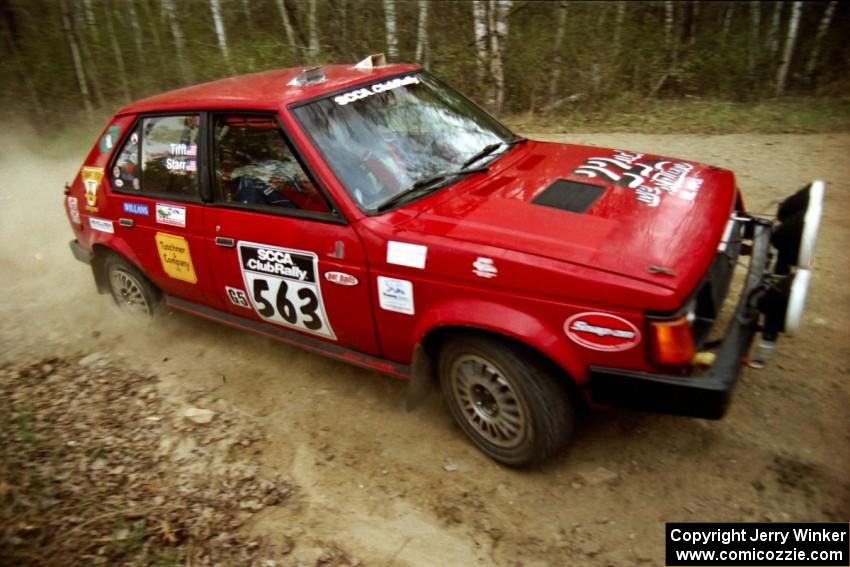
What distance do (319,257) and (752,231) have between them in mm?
2324

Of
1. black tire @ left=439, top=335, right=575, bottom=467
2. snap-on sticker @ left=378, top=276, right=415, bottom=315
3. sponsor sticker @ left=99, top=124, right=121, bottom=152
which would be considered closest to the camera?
black tire @ left=439, top=335, right=575, bottom=467

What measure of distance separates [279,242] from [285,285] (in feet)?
0.84

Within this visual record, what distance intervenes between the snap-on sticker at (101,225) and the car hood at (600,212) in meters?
2.62

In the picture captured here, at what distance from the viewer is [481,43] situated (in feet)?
35.2

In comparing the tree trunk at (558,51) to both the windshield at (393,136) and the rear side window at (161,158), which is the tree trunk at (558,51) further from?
the rear side window at (161,158)

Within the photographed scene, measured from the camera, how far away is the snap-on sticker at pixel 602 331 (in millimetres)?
2283

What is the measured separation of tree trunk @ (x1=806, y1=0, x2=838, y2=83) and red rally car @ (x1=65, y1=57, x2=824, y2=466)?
10.2 meters

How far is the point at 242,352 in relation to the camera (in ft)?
14.1

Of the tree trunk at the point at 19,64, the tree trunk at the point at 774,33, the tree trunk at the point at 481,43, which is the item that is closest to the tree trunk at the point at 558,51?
the tree trunk at the point at 481,43

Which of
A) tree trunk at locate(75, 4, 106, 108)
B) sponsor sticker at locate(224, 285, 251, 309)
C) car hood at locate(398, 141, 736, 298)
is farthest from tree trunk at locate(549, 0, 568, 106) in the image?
tree trunk at locate(75, 4, 106, 108)

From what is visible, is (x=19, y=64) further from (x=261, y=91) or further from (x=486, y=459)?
(x=486, y=459)

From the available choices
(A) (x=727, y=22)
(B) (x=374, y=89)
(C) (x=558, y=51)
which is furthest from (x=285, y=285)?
(A) (x=727, y=22)

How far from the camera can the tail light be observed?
87.7 inches

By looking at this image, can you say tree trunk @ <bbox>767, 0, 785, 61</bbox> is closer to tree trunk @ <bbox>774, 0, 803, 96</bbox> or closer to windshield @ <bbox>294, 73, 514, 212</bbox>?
tree trunk @ <bbox>774, 0, 803, 96</bbox>
